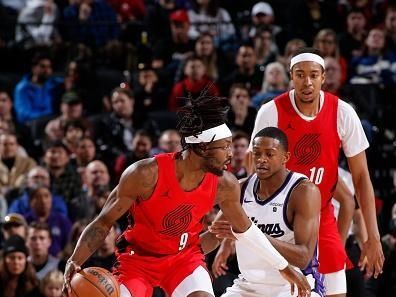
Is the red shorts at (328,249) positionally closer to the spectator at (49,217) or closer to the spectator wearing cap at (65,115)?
the spectator at (49,217)

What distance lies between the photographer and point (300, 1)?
13672 mm

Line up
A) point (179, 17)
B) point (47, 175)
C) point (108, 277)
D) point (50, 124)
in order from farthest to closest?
point (179, 17) < point (50, 124) < point (47, 175) < point (108, 277)

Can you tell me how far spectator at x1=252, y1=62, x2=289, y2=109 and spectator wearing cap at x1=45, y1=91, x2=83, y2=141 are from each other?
211 cm

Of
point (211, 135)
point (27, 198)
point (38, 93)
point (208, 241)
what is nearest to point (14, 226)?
point (27, 198)

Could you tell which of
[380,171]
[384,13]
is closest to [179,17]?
[384,13]

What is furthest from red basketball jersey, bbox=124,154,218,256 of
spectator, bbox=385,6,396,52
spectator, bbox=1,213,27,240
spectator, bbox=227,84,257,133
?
spectator, bbox=385,6,396,52

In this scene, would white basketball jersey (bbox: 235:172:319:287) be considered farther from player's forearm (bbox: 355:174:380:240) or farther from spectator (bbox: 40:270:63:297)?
spectator (bbox: 40:270:63:297)

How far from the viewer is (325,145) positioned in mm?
7328

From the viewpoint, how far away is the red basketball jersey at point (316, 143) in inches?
288

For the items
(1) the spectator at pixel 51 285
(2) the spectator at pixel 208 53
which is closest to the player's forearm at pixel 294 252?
(1) the spectator at pixel 51 285

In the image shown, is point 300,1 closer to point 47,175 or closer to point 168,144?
point 168,144

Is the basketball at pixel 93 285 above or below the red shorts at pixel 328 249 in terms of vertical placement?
above

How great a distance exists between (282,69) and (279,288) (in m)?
5.13

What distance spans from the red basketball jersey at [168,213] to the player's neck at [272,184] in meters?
0.52
